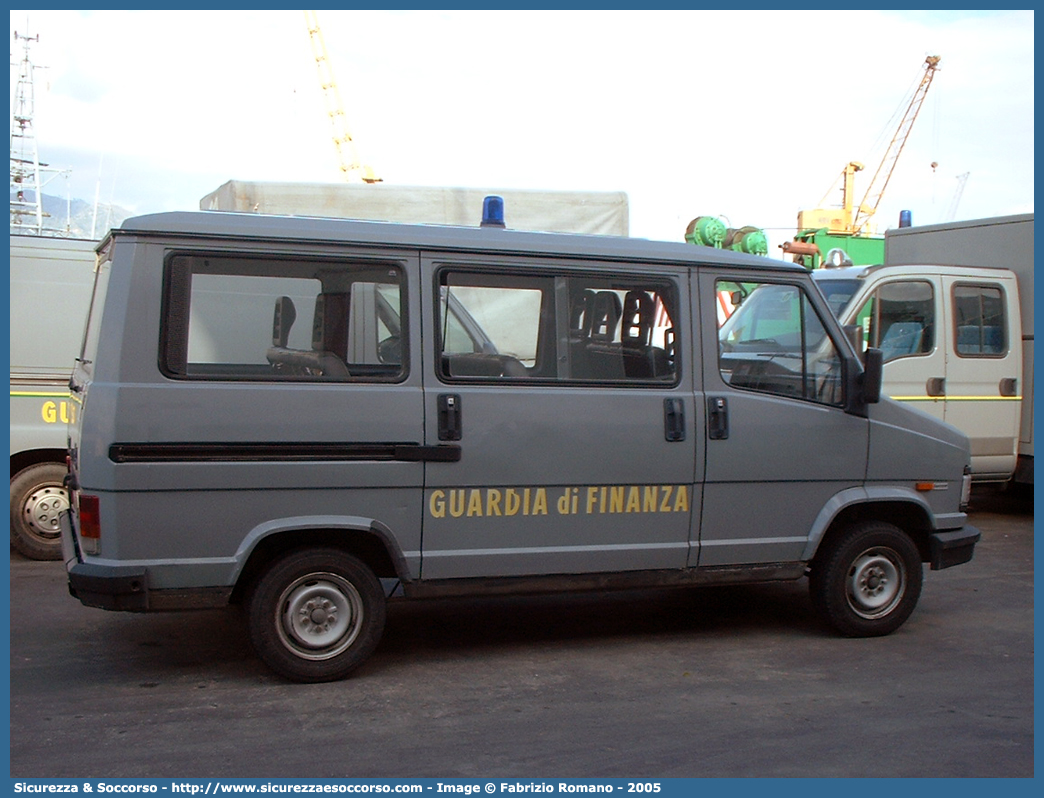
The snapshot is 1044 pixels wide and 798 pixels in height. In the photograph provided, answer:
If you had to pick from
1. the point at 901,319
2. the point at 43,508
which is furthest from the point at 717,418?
the point at 43,508

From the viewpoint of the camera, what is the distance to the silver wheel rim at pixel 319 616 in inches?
202

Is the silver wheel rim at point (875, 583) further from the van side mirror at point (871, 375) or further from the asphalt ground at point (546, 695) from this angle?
the van side mirror at point (871, 375)

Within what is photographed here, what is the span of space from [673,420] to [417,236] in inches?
65.8

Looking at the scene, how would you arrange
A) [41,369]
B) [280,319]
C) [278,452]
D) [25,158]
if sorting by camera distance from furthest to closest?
[25,158], [41,369], [280,319], [278,452]

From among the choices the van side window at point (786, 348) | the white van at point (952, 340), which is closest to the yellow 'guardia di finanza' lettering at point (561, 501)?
the van side window at point (786, 348)

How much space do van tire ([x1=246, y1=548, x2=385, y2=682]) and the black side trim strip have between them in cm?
49

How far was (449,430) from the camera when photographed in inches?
207

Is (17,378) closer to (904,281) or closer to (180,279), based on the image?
(180,279)

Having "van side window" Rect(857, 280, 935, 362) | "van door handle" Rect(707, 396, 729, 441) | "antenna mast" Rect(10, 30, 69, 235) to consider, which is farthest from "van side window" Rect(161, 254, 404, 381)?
"antenna mast" Rect(10, 30, 69, 235)

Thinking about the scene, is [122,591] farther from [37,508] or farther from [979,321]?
[979,321]

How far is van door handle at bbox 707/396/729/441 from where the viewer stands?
18.8ft

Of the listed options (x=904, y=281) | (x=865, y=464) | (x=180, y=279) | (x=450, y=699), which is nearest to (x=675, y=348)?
(x=865, y=464)

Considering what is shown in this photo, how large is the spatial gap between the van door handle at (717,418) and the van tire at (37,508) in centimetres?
498

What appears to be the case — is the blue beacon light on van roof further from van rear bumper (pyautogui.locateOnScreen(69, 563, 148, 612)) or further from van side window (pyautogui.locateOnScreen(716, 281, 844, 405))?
van rear bumper (pyautogui.locateOnScreen(69, 563, 148, 612))
